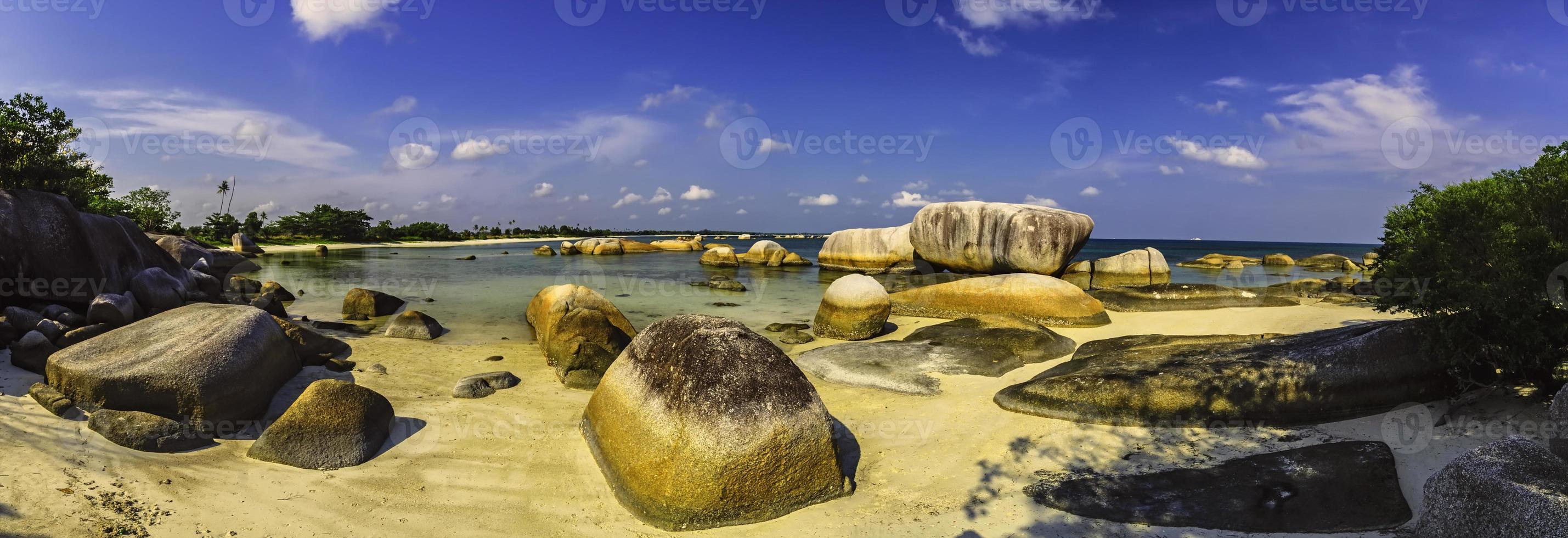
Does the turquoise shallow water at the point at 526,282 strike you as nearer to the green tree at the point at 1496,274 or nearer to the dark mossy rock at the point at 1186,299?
the dark mossy rock at the point at 1186,299

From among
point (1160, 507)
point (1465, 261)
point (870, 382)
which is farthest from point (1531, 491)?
point (870, 382)

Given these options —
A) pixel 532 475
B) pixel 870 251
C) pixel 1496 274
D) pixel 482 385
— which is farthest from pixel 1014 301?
pixel 870 251

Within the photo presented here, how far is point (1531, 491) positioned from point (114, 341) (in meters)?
11.1

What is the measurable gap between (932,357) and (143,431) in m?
9.36

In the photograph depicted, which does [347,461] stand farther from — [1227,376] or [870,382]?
[1227,376]

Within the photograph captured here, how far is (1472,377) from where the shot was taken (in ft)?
19.7

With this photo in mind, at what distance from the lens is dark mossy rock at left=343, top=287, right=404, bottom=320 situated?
1591 cm

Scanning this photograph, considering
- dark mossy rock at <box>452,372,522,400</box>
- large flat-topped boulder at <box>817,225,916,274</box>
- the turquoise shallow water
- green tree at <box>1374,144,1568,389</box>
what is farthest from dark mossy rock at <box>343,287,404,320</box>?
large flat-topped boulder at <box>817,225,916,274</box>

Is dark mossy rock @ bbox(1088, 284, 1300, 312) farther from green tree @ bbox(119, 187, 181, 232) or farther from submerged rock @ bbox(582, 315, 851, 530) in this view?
green tree @ bbox(119, 187, 181, 232)

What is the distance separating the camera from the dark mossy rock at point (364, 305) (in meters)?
15.9

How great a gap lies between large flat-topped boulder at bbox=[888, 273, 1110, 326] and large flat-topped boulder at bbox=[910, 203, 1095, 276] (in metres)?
6.73

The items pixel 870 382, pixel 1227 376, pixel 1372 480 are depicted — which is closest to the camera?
pixel 1372 480

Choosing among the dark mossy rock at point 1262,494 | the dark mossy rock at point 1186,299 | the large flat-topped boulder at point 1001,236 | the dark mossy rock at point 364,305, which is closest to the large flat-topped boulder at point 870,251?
the large flat-topped boulder at point 1001,236

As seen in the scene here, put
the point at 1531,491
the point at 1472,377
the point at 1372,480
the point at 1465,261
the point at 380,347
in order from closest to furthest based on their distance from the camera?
the point at 1531,491, the point at 1372,480, the point at 1465,261, the point at 1472,377, the point at 380,347
